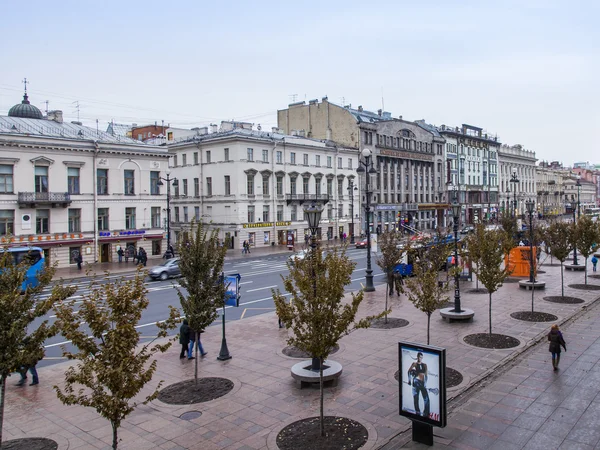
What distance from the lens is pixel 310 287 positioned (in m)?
9.72

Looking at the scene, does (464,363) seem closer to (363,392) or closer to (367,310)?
(363,392)

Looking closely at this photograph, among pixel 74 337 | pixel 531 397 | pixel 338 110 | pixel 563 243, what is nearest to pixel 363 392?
pixel 531 397

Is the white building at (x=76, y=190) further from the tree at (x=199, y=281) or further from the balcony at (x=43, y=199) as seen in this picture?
the tree at (x=199, y=281)

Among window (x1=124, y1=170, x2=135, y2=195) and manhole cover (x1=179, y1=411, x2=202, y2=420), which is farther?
window (x1=124, y1=170, x2=135, y2=195)

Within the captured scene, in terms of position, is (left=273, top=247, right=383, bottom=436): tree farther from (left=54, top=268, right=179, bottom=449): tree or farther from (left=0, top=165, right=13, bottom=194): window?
(left=0, top=165, right=13, bottom=194): window

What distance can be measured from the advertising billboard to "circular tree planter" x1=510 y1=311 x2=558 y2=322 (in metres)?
11.5

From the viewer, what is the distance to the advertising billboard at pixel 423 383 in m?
8.89

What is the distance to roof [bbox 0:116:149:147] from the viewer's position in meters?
39.4

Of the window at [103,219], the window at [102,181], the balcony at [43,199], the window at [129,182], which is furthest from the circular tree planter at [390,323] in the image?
the window at [129,182]

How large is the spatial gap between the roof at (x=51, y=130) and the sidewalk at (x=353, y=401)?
101 ft

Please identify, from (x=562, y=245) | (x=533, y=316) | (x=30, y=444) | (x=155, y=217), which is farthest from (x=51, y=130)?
(x=533, y=316)

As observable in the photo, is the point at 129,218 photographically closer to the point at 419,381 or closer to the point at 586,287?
the point at 586,287

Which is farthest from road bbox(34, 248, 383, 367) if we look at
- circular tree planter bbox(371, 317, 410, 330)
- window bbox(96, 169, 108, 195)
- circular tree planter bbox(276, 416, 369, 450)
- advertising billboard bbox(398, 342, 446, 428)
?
window bbox(96, 169, 108, 195)

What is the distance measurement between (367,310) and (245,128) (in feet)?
150
